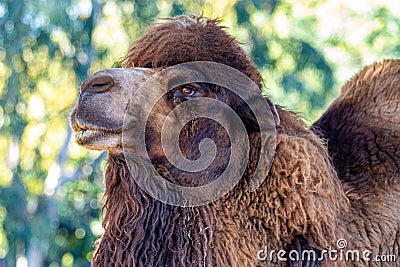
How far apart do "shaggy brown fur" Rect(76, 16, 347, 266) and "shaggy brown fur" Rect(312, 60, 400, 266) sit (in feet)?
0.75

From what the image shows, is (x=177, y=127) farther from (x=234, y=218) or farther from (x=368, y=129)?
(x=368, y=129)

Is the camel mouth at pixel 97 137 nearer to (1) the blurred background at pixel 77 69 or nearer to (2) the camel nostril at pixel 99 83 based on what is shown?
(2) the camel nostril at pixel 99 83

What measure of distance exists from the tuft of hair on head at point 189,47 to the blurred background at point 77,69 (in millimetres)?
8445

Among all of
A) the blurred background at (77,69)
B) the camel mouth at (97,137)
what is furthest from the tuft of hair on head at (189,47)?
the blurred background at (77,69)

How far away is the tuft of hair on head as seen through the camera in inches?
133

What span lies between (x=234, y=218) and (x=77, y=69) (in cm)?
1017

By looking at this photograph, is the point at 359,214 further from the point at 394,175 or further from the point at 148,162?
the point at 148,162

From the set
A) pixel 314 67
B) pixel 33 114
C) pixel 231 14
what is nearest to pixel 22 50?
pixel 33 114

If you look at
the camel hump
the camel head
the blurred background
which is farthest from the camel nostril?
the blurred background

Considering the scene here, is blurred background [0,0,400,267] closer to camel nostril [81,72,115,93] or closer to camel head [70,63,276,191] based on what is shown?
camel head [70,63,276,191]

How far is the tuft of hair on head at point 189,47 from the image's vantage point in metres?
3.39

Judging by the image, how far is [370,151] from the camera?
369cm

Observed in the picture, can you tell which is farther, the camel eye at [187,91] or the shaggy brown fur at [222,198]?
the camel eye at [187,91]

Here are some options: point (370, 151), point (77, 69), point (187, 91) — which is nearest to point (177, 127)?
point (187, 91)
